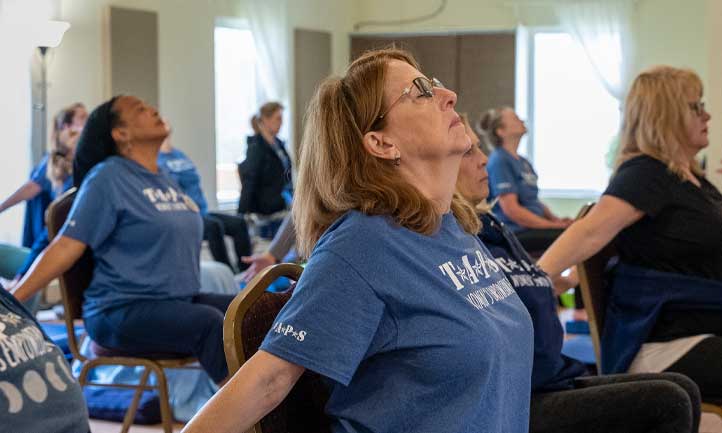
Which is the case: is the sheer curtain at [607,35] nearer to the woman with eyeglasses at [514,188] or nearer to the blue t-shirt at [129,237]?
the woman with eyeglasses at [514,188]

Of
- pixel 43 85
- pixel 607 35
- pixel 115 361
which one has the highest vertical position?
pixel 607 35

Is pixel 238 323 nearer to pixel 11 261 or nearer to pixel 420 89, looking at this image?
pixel 420 89

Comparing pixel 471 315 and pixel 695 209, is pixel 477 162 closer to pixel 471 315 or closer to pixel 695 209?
pixel 695 209

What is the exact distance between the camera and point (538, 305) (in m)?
Answer: 2.15

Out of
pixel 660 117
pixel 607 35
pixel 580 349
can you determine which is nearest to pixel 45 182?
pixel 580 349

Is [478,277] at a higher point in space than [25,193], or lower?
higher

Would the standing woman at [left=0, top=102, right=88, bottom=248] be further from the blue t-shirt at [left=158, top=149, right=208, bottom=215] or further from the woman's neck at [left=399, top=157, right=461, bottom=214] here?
the woman's neck at [left=399, top=157, right=461, bottom=214]

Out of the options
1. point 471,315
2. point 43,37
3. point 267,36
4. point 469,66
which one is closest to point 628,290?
point 471,315

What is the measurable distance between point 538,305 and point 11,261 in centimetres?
304

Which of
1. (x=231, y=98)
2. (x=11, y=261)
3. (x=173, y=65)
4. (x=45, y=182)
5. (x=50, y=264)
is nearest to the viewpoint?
(x=50, y=264)

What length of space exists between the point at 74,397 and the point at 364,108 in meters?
0.78

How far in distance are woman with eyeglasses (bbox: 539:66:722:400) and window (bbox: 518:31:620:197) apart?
789 centimetres

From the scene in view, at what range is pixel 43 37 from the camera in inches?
295

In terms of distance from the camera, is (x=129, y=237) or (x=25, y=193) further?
(x=25, y=193)
